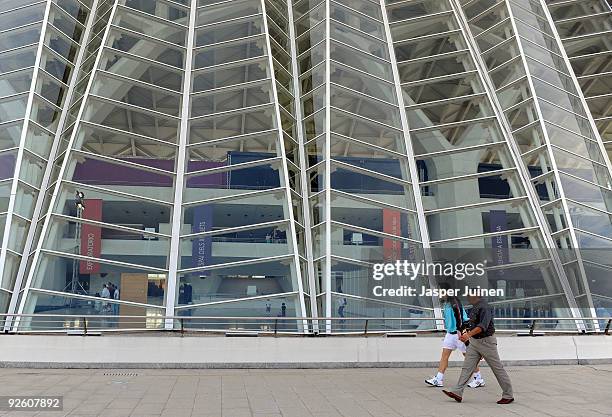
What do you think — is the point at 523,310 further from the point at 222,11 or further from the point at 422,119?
the point at 222,11

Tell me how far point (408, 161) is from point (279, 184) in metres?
3.81

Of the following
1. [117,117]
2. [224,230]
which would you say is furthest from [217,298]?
[117,117]

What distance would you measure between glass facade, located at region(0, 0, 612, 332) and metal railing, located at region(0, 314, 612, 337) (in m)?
0.13

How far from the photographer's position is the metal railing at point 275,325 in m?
11.4

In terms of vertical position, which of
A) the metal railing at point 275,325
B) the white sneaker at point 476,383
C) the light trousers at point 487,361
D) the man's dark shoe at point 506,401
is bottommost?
the man's dark shoe at point 506,401

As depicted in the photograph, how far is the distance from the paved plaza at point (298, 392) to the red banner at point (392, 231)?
11.1 feet

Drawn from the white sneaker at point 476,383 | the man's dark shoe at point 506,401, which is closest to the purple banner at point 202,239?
the white sneaker at point 476,383

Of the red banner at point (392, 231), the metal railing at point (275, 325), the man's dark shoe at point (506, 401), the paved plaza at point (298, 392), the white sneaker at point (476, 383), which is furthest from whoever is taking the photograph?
the red banner at point (392, 231)

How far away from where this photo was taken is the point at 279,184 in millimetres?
14117

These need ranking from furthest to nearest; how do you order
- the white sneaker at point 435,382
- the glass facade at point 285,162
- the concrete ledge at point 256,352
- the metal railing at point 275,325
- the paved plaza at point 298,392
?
the glass facade at point 285,162, the metal railing at point 275,325, the concrete ledge at point 256,352, the white sneaker at point 435,382, the paved plaza at point 298,392

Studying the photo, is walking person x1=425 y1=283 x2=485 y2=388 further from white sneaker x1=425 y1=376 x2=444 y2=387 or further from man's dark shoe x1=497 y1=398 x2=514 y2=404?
man's dark shoe x1=497 y1=398 x2=514 y2=404

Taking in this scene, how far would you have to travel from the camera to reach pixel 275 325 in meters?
11.9

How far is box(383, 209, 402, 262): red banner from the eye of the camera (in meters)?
13.6

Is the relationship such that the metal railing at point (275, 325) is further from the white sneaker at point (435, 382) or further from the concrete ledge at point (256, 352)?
the white sneaker at point (435, 382)
